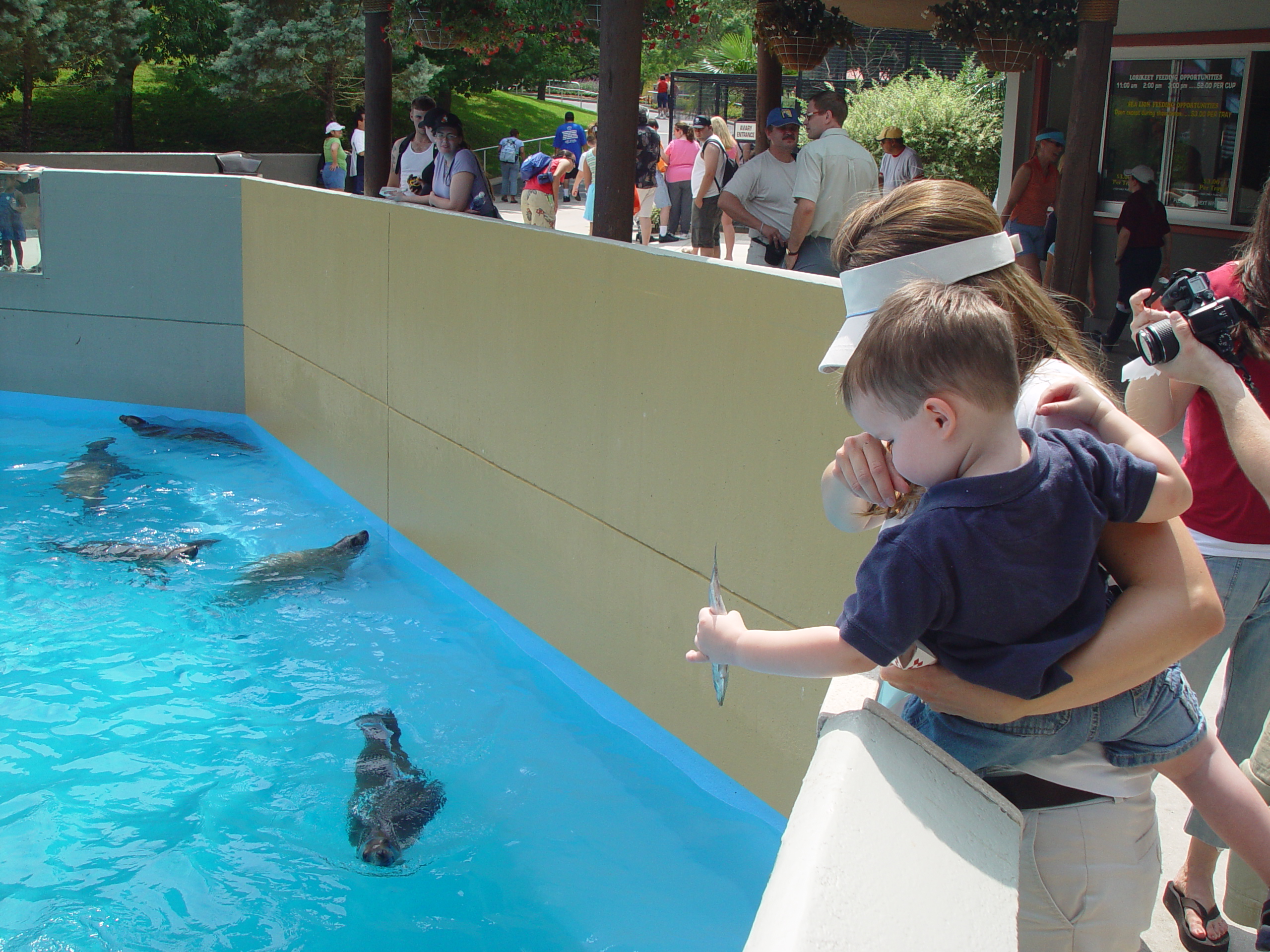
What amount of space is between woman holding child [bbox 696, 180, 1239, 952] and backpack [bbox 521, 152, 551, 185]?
11529mm

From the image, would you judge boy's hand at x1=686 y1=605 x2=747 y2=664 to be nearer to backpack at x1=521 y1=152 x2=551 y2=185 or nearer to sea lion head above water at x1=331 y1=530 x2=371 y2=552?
sea lion head above water at x1=331 y1=530 x2=371 y2=552

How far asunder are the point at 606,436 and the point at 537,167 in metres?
8.86

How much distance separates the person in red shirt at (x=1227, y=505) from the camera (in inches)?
91.4

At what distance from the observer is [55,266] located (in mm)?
10094

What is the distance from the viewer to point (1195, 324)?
2.26 metres

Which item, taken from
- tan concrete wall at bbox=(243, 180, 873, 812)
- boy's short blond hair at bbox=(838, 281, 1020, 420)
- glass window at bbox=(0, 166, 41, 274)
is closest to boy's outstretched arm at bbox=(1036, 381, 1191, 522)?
boy's short blond hair at bbox=(838, 281, 1020, 420)

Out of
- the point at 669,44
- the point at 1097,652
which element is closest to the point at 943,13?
the point at 669,44

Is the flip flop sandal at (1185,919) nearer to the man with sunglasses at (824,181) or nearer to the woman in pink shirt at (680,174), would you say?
the man with sunglasses at (824,181)

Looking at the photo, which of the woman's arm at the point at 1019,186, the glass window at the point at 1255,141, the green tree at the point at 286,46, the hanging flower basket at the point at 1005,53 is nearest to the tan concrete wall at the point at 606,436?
the hanging flower basket at the point at 1005,53

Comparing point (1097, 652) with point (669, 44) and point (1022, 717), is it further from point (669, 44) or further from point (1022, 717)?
point (669, 44)

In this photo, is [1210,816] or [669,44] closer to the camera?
[1210,816]

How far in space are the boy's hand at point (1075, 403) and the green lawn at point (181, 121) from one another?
1197 inches

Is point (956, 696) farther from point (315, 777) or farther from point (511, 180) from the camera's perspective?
point (511, 180)

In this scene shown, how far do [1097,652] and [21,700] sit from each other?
5.11 metres
